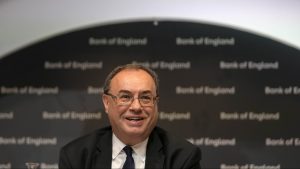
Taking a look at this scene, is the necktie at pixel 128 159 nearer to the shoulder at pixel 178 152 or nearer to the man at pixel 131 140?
the man at pixel 131 140

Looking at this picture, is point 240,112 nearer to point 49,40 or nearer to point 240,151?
point 240,151

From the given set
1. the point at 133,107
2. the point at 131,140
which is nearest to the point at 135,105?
the point at 133,107

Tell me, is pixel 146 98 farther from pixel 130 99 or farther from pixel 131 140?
pixel 131 140

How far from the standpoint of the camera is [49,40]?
2.62 meters

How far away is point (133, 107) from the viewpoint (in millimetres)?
1957

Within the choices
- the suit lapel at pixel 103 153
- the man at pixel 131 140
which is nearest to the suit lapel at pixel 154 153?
the man at pixel 131 140

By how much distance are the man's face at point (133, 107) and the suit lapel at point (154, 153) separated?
65mm

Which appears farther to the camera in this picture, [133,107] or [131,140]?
[131,140]

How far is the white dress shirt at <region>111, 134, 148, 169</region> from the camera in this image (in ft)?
6.73

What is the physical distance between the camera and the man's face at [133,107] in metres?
1.96

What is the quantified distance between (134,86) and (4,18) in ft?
3.75

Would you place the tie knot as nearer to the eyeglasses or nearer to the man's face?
the man's face

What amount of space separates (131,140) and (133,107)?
193 millimetres

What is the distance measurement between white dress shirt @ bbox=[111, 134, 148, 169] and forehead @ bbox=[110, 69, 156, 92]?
280 mm
